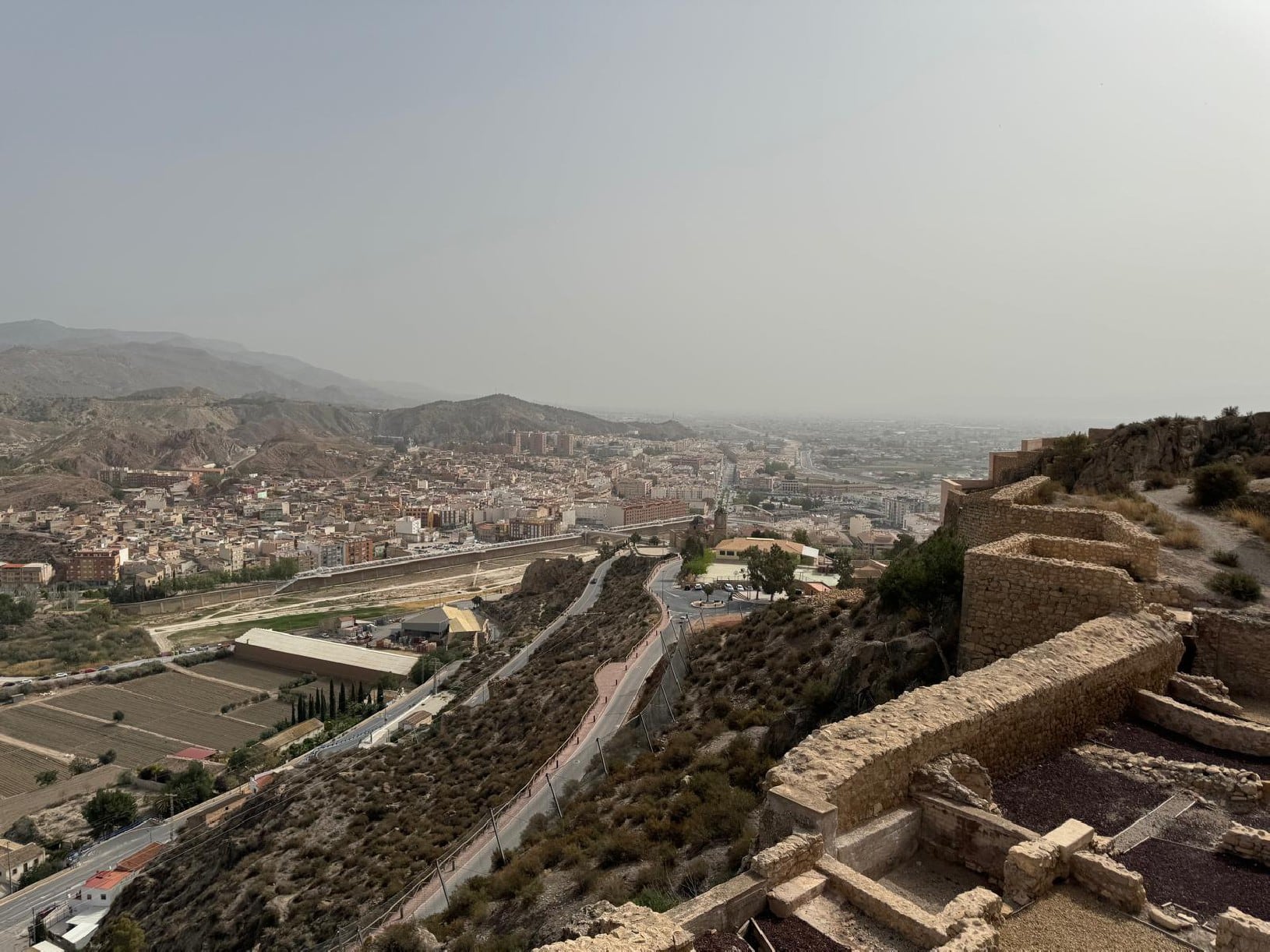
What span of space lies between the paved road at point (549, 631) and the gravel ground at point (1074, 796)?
19.9 metres

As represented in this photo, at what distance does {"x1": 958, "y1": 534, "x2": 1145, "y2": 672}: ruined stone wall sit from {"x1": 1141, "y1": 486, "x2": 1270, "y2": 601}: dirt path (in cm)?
294

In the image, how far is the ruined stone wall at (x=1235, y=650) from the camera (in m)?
7.06

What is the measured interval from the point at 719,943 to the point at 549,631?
26.9 metres

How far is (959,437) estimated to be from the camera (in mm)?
190625

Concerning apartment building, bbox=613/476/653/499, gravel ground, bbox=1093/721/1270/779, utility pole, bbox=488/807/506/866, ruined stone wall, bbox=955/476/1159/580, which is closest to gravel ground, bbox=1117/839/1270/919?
gravel ground, bbox=1093/721/1270/779

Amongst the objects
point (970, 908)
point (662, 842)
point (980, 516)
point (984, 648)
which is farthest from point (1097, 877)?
point (980, 516)

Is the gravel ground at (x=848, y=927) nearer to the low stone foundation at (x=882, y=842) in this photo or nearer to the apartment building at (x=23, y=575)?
the low stone foundation at (x=882, y=842)

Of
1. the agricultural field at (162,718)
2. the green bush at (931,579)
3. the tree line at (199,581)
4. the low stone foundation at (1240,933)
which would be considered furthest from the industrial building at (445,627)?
the low stone foundation at (1240,933)

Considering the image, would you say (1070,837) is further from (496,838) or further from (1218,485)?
(1218,485)

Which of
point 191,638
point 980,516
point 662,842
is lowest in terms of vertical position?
point 191,638

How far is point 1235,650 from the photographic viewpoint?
7.17 meters

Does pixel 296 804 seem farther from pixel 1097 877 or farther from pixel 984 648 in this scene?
pixel 1097 877

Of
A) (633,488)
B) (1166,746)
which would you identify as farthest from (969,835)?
(633,488)

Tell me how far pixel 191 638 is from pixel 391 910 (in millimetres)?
48847
